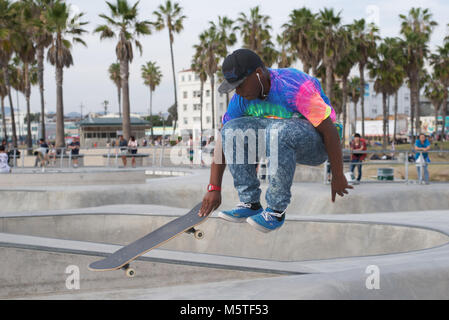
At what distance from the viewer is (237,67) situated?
7.75 ft

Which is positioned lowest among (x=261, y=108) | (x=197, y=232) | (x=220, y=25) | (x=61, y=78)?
(x=197, y=232)

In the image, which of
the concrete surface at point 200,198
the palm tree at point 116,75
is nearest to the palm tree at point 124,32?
the concrete surface at point 200,198

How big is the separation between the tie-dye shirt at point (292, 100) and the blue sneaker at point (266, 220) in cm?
57

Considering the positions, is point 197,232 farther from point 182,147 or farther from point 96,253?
point 182,147

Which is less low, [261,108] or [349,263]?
[261,108]

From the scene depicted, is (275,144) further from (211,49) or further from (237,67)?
(211,49)

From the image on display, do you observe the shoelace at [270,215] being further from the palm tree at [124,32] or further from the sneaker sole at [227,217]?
the palm tree at [124,32]

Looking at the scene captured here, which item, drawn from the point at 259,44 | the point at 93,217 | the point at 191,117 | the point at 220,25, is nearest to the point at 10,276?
the point at 93,217

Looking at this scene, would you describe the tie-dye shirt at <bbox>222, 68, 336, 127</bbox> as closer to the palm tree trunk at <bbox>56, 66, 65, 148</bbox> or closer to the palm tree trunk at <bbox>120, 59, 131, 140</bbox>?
the palm tree trunk at <bbox>120, 59, 131, 140</bbox>

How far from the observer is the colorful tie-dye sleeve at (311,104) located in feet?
8.13

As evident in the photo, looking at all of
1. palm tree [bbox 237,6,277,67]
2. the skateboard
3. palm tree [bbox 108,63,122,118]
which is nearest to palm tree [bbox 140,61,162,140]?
palm tree [bbox 108,63,122,118]

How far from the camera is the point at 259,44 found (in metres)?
43.5

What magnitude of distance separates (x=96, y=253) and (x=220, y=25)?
48922mm

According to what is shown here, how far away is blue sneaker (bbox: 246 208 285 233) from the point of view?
2.71 meters
